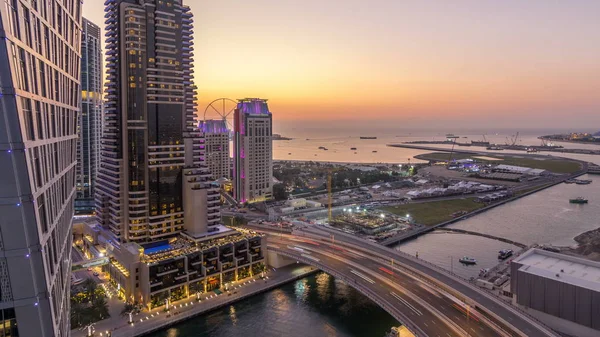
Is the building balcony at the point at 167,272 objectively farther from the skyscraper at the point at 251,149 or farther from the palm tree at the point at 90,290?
the skyscraper at the point at 251,149

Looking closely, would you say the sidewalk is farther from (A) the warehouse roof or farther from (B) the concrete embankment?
(A) the warehouse roof

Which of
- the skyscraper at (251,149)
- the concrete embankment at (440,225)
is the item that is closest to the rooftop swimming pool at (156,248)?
the concrete embankment at (440,225)

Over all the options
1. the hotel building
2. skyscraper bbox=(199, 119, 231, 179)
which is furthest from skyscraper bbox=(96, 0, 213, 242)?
skyscraper bbox=(199, 119, 231, 179)

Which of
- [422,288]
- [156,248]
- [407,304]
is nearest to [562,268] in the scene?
[422,288]

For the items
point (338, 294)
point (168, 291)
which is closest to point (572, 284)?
point (338, 294)

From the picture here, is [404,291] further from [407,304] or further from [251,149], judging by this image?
[251,149]

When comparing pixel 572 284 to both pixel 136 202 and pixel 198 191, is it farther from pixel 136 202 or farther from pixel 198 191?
pixel 136 202
